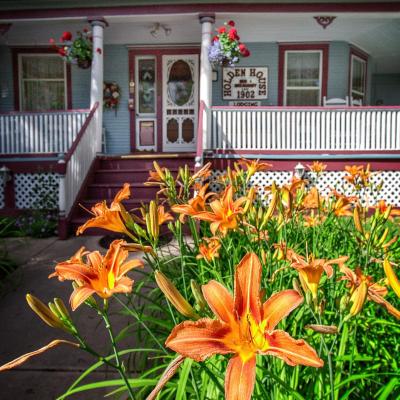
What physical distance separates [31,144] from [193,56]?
453 cm

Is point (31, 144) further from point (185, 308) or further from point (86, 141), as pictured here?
point (185, 308)

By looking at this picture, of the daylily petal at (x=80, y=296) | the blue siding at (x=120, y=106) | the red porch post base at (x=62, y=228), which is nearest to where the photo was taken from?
the daylily petal at (x=80, y=296)

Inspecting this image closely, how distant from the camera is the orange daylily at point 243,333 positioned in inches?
29.4

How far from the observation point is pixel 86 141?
7785 mm

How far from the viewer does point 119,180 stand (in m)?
8.17

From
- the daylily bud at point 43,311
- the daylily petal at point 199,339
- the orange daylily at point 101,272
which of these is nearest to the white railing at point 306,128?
the orange daylily at point 101,272

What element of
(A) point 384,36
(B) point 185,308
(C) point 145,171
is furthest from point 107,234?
(A) point 384,36

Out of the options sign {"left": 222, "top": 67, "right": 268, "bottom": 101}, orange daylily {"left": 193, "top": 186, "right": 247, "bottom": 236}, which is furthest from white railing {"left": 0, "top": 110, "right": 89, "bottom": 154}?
orange daylily {"left": 193, "top": 186, "right": 247, "bottom": 236}

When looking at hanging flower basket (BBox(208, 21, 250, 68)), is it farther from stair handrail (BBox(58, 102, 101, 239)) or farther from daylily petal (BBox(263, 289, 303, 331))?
daylily petal (BBox(263, 289, 303, 331))

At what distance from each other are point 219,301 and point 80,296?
397mm

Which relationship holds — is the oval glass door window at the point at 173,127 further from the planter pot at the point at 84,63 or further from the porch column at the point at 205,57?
the planter pot at the point at 84,63

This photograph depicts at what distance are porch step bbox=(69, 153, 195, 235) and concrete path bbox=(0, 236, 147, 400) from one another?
2.02 meters

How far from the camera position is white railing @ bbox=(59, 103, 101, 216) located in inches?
265

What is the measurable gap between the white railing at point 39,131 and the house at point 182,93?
0.02 metres
